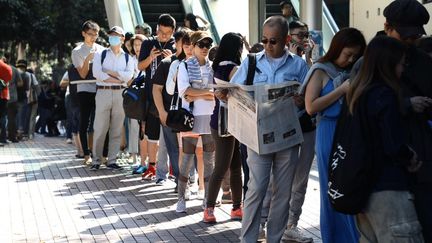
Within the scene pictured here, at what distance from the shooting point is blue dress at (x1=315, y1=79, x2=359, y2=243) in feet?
20.5

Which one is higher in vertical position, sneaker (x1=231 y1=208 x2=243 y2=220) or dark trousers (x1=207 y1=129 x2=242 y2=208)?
dark trousers (x1=207 y1=129 x2=242 y2=208)

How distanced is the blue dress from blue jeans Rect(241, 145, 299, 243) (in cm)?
51

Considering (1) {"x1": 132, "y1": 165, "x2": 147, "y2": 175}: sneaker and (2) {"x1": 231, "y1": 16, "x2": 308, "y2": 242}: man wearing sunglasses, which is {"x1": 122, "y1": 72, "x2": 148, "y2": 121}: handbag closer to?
(1) {"x1": 132, "y1": 165, "x2": 147, "y2": 175}: sneaker

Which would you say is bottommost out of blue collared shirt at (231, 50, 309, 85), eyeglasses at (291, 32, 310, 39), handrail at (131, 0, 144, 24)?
blue collared shirt at (231, 50, 309, 85)

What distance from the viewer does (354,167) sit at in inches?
180

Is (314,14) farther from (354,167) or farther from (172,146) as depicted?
(354,167)

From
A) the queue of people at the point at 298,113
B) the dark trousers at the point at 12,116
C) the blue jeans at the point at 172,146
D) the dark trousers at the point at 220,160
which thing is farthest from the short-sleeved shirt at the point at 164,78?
the dark trousers at the point at 12,116

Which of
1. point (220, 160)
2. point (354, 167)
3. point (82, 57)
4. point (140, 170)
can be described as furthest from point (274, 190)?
point (82, 57)

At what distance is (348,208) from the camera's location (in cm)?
465

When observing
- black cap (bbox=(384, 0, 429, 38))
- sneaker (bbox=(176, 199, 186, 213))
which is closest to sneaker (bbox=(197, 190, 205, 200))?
sneaker (bbox=(176, 199, 186, 213))

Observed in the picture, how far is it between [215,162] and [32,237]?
186 cm

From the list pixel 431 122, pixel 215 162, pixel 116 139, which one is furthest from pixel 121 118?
pixel 431 122

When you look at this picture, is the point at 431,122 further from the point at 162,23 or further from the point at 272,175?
the point at 162,23

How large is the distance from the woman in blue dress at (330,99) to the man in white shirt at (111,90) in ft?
22.0
